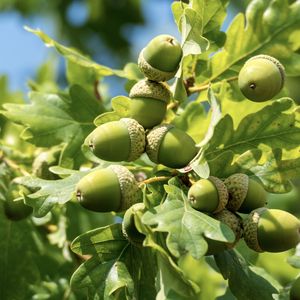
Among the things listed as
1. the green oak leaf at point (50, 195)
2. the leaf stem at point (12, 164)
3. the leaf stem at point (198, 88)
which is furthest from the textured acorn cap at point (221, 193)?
the leaf stem at point (12, 164)

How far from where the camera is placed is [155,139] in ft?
5.35

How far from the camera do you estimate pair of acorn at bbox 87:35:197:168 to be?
1.61 m

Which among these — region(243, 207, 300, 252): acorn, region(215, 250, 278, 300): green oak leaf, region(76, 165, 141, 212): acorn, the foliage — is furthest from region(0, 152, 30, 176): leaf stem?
region(243, 207, 300, 252): acorn

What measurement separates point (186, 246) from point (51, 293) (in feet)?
3.13

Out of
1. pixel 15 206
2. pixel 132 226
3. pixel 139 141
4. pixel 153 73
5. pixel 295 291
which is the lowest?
pixel 15 206

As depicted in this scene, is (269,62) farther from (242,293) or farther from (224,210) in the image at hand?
(242,293)

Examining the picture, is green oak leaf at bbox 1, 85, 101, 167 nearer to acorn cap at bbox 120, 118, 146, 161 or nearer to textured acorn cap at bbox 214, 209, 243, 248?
acorn cap at bbox 120, 118, 146, 161

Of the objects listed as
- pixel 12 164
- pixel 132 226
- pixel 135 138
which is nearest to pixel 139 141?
pixel 135 138

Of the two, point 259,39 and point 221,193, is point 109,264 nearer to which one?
point 221,193

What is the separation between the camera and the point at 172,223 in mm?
1456

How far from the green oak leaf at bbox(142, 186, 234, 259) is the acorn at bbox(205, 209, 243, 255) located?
→ 57 millimetres

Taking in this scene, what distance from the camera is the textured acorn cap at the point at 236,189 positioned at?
1581mm

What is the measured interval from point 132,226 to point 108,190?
0.09 meters

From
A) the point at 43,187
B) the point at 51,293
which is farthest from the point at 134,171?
the point at 51,293
